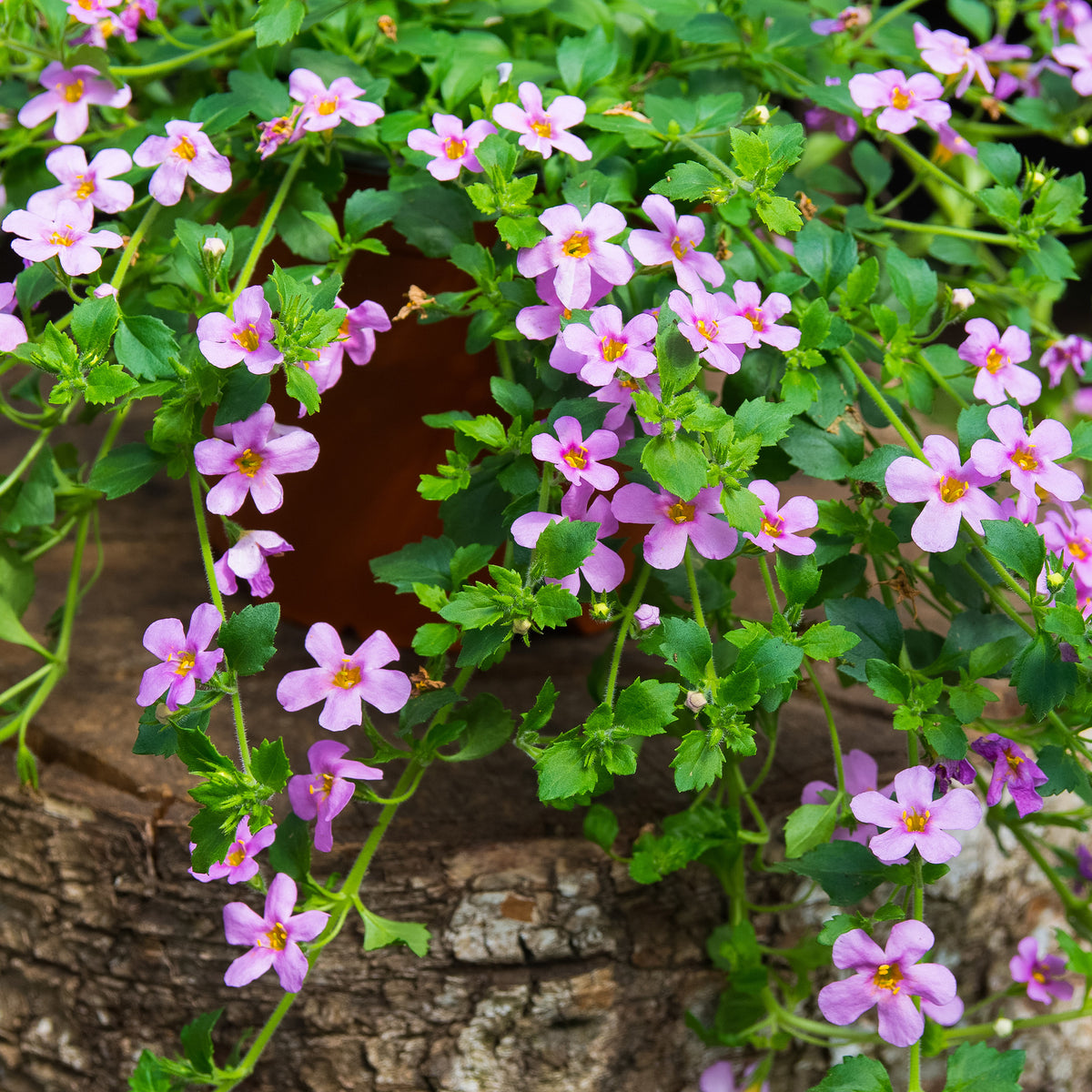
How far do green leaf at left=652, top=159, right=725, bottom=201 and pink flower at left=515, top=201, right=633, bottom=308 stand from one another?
0.04m

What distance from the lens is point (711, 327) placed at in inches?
26.1

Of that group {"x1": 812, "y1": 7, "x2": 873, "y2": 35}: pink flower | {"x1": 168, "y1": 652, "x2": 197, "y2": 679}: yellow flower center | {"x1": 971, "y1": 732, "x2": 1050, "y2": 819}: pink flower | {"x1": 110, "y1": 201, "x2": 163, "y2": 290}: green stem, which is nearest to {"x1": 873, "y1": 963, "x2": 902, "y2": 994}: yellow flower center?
{"x1": 971, "y1": 732, "x2": 1050, "y2": 819}: pink flower

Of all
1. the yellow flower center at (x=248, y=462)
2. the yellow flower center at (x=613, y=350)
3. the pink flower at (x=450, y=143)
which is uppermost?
the pink flower at (x=450, y=143)

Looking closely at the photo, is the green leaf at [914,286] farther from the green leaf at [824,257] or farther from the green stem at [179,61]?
the green stem at [179,61]

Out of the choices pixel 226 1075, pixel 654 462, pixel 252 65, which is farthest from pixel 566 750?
pixel 252 65

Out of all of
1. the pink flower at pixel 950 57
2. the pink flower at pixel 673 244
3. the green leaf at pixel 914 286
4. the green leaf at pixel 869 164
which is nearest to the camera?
the pink flower at pixel 673 244

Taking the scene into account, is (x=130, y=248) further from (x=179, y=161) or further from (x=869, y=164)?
(x=869, y=164)

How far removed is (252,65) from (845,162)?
1264mm

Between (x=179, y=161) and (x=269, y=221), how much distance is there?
0.25 ft

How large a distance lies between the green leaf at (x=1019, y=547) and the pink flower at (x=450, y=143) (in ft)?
1.46

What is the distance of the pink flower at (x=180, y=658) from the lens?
2.08 ft

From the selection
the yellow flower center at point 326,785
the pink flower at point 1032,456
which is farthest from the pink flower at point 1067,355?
the yellow flower center at point 326,785

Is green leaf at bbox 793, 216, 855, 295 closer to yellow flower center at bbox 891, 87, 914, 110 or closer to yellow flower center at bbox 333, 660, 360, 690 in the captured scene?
yellow flower center at bbox 891, 87, 914, 110

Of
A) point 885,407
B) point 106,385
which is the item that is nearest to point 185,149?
point 106,385
